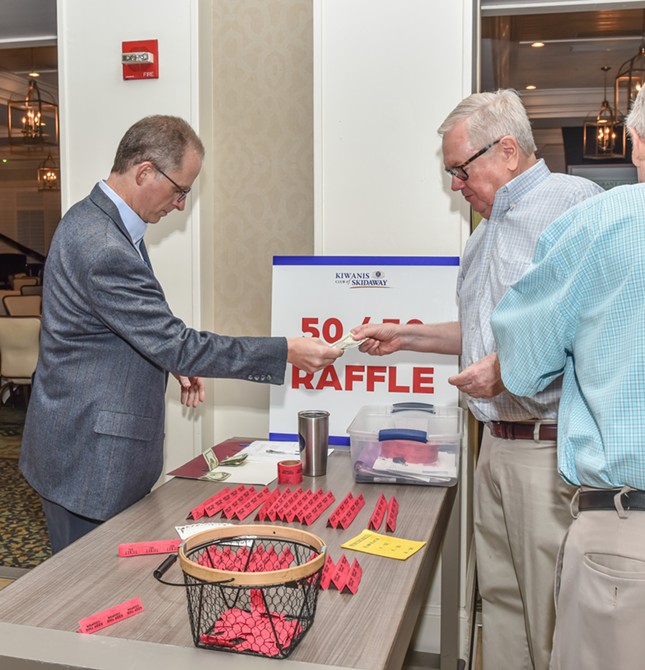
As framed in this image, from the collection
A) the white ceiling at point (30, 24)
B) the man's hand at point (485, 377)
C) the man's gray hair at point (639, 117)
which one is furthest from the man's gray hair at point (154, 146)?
the white ceiling at point (30, 24)

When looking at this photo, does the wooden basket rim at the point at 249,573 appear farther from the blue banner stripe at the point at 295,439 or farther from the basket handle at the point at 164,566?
the blue banner stripe at the point at 295,439

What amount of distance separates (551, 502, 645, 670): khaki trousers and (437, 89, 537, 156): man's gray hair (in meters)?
1.17

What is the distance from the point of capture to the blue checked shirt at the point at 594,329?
1267 mm

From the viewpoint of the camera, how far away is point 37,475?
2.07 meters

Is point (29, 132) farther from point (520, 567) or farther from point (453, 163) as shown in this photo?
point (520, 567)

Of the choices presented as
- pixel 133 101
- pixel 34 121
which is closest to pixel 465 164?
pixel 133 101

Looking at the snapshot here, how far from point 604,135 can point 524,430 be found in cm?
654

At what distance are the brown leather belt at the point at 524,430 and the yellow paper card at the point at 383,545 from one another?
1.69 ft

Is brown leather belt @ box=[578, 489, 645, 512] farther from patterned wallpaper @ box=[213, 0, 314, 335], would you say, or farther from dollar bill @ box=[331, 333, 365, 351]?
patterned wallpaper @ box=[213, 0, 314, 335]

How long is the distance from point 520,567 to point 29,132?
728 cm

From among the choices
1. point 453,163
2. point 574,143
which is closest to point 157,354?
point 453,163

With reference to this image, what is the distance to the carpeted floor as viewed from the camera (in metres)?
3.89

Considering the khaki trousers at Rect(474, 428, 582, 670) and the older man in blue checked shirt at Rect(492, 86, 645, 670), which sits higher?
the older man in blue checked shirt at Rect(492, 86, 645, 670)

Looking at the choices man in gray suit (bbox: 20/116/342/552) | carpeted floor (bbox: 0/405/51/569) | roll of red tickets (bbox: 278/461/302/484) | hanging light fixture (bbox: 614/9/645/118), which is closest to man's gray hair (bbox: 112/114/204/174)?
man in gray suit (bbox: 20/116/342/552)
